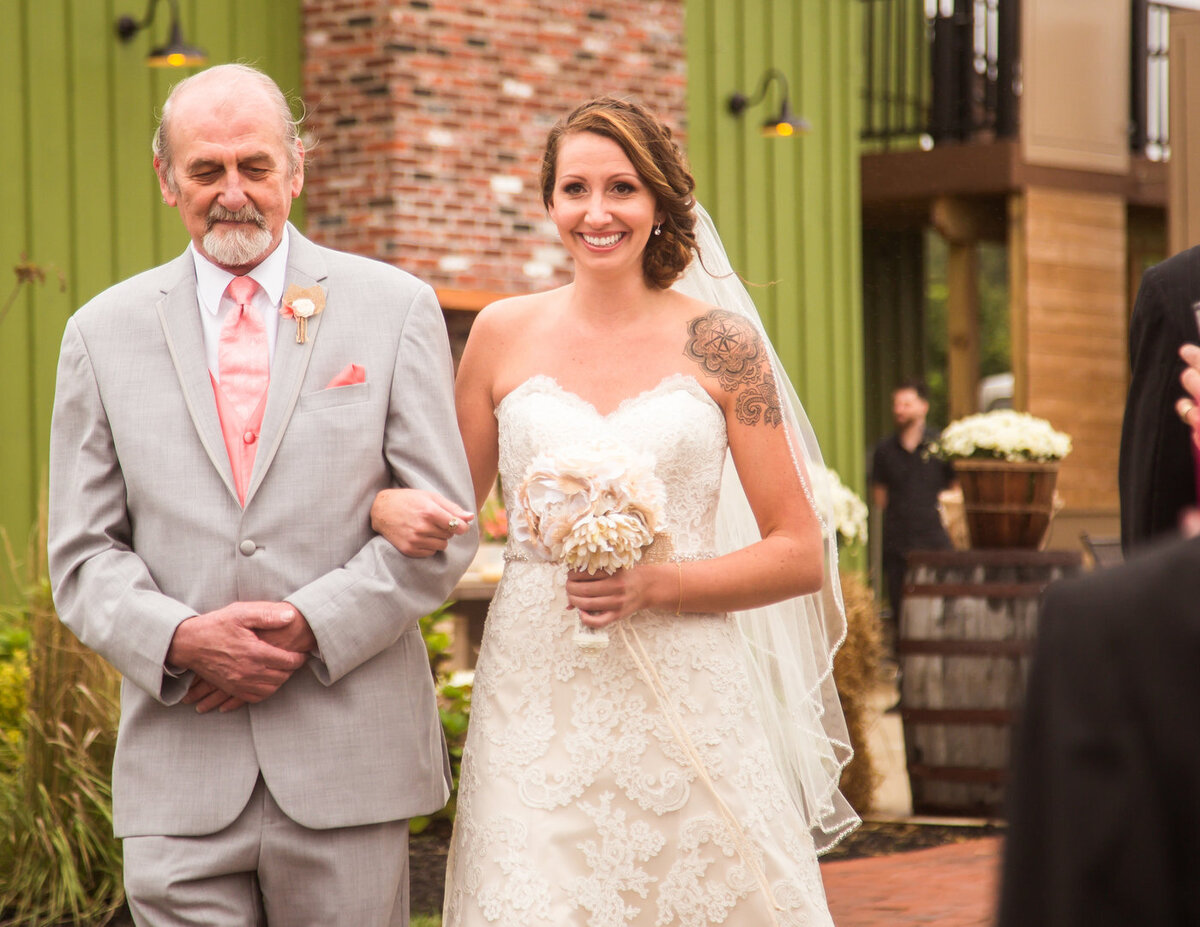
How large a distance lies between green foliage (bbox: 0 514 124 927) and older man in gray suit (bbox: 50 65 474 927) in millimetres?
2454

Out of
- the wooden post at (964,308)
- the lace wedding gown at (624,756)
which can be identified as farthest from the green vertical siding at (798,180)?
the lace wedding gown at (624,756)

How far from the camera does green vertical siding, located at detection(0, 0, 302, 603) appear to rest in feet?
27.4

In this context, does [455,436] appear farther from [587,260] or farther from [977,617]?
[977,617]

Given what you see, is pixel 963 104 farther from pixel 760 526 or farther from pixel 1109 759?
pixel 1109 759

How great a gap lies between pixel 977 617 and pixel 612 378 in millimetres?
3963

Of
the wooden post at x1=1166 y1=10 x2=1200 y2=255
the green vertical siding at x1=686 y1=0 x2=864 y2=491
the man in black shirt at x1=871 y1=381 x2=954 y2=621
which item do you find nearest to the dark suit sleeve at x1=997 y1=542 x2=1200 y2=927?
the man in black shirt at x1=871 y1=381 x2=954 y2=621

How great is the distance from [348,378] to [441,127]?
6.83 metres

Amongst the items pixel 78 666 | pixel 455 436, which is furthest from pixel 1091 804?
pixel 78 666

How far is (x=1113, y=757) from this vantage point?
3.43 feet

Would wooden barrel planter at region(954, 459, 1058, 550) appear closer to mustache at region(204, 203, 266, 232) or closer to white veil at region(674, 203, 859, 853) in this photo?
white veil at region(674, 203, 859, 853)

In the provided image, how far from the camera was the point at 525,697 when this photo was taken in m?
3.25

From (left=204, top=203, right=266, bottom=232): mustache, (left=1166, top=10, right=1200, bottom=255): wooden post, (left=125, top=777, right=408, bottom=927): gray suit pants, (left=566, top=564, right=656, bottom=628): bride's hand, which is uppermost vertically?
(left=1166, top=10, right=1200, bottom=255): wooden post

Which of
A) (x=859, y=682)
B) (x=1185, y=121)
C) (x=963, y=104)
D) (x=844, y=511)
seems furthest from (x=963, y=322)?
(x=859, y=682)

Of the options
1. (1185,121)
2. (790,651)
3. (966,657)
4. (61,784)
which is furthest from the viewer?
(1185,121)
